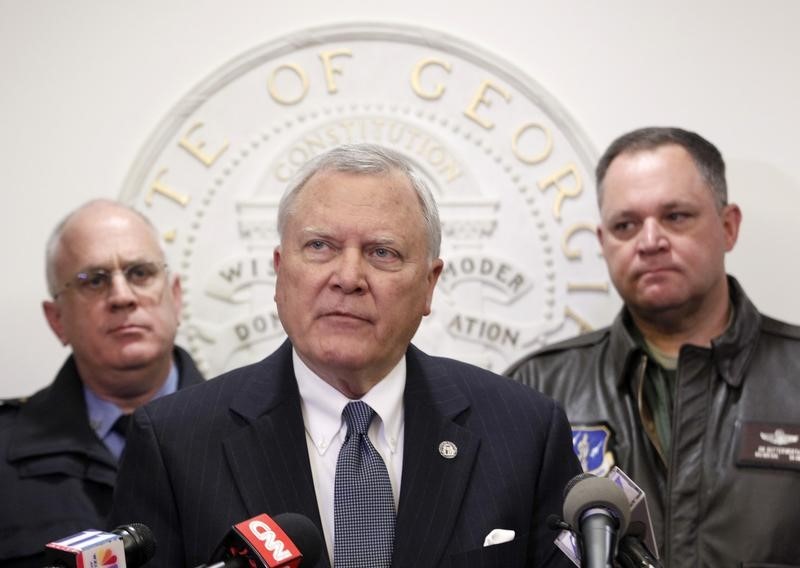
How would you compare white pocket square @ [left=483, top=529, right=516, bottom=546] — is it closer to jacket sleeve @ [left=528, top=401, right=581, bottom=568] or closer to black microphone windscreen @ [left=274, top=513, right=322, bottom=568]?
jacket sleeve @ [left=528, top=401, right=581, bottom=568]

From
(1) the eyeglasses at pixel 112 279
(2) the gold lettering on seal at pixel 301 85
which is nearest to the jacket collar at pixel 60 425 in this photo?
(1) the eyeglasses at pixel 112 279

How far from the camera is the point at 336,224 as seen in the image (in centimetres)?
196

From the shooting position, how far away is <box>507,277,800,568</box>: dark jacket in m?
2.67

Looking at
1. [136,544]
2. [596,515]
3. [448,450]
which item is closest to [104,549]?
[136,544]

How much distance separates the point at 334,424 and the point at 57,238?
149cm

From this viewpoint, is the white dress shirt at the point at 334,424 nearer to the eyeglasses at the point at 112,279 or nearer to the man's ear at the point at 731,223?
the eyeglasses at the point at 112,279

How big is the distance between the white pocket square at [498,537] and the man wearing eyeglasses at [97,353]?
1.31 meters

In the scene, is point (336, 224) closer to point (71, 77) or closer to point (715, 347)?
point (715, 347)

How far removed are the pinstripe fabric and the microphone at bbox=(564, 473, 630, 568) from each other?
0.48 meters

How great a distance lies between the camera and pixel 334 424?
2.00 metres

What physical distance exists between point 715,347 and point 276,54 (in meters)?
1.63

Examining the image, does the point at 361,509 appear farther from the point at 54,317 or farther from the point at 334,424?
the point at 54,317

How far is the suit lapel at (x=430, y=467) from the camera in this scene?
187 cm

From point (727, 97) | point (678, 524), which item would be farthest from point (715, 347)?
point (727, 97)
